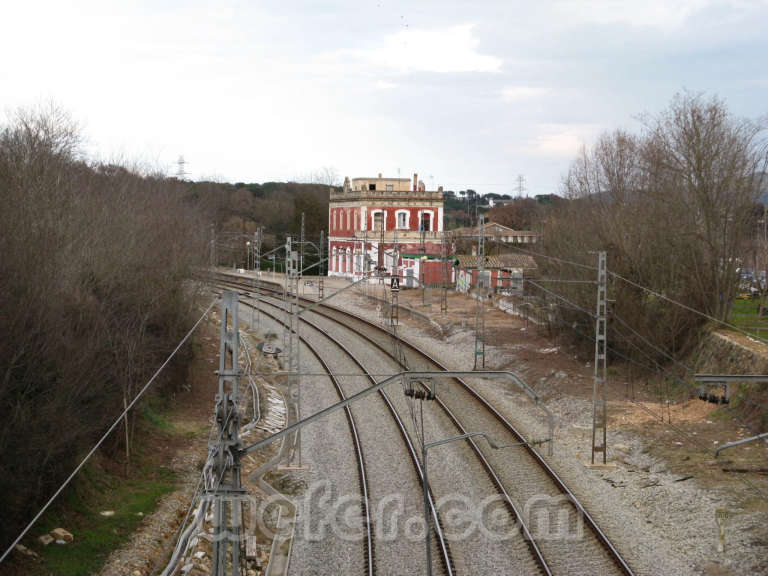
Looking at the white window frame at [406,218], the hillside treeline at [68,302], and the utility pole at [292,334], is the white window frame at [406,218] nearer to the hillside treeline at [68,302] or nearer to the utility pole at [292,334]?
the hillside treeline at [68,302]

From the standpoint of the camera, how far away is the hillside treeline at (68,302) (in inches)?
475

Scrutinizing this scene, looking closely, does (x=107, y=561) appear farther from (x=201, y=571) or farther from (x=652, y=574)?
(x=652, y=574)

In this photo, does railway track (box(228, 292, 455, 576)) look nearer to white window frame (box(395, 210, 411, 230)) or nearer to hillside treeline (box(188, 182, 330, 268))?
white window frame (box(395, 210, 411, 230))

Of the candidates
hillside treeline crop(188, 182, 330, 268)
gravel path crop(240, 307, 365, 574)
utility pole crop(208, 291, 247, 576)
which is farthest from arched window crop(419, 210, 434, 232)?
utility pole crop(208, 291, 247, 576)

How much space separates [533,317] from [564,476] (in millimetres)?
21666

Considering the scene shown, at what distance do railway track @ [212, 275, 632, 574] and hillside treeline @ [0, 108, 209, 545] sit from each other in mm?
8433

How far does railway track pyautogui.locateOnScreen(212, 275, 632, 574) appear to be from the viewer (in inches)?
494

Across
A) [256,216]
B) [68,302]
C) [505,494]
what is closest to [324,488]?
[505,494]

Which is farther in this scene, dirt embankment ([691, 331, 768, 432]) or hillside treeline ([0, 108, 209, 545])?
dirt embankment ([691, 331, 768, 432])

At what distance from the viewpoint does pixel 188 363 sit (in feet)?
81.4

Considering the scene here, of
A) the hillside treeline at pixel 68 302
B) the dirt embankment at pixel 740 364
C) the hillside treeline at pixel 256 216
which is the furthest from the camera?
the hillside treeline at pixel 256 216

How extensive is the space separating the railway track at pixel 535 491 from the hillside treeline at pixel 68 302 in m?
8.43

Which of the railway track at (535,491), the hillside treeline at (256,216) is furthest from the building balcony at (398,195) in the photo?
the railway track at (535,491)

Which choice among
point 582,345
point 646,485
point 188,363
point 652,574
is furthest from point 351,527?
point 582,345
